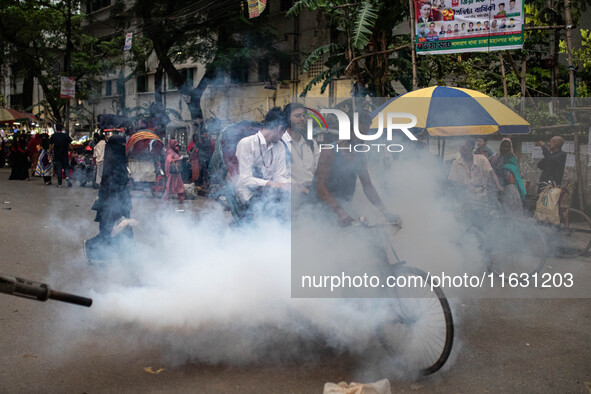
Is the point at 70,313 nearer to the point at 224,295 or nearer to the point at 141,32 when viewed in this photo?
the point at 224,295

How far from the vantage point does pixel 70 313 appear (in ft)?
14.9

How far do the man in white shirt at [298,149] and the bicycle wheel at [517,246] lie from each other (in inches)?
86.8

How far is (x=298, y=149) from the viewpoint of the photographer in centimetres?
522

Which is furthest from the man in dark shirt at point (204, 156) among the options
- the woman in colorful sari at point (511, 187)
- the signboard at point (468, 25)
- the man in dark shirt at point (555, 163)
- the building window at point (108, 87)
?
the building window at point (108, 87)

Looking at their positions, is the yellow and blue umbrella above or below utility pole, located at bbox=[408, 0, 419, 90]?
below

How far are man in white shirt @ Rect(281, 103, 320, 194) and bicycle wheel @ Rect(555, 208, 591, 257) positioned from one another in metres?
3.78

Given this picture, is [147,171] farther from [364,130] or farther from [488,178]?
[364,130]

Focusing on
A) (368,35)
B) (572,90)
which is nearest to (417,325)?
(572,90)

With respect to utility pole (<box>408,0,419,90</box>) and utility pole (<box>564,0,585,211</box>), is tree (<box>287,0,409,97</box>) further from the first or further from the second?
utility pole (<box>564,0,585,211</box>)

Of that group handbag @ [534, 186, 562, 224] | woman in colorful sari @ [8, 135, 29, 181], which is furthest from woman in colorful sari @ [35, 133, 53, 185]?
handbag @ [534, 186, 562, 224]

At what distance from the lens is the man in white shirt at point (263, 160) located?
4500 mm

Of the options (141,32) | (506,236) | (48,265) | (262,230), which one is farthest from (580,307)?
(141,32)

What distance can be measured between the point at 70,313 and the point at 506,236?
4.35m

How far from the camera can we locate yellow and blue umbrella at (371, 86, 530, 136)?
837 cm
